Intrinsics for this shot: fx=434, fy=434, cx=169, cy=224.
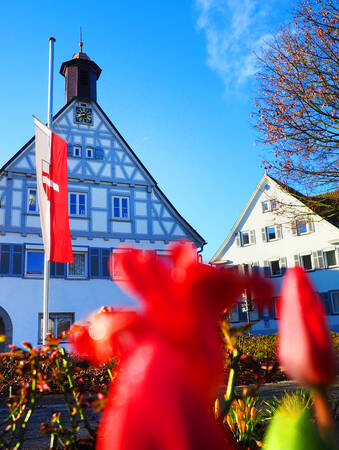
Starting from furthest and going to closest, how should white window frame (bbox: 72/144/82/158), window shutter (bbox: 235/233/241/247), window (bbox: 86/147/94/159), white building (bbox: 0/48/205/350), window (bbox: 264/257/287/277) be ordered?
window shutter (bbox: 235/233/241/247)
window (bbox: 264/257/287/277)
window (bbox: 86/147/94/159)
white window frame (bbox: 72/144/82/158)
white building (bbox: 0/48/205/350)

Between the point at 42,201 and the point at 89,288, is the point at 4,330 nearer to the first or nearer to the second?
the point at 89,288

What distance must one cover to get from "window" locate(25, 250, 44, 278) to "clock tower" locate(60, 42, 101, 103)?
24.6 feet

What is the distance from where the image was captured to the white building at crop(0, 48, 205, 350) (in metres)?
16.7

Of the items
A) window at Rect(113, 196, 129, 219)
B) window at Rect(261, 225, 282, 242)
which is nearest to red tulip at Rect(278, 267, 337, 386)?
window at Rect(113, 196, 129, 219)

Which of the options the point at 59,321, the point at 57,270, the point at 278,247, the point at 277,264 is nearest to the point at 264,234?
the point at 278,247

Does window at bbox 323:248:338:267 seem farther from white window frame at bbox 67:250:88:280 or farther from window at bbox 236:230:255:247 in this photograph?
white window frame at bbox 67:250:88:280

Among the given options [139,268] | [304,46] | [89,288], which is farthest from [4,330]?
[139,268]

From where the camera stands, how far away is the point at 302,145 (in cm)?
915

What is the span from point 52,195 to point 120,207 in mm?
8542

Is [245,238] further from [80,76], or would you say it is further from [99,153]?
[80,76]

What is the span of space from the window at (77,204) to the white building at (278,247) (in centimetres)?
725

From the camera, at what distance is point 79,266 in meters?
18.0

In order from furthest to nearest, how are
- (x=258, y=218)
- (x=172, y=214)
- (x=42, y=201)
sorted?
(x=258, y=218) < (x=172, y=214) < (x=42, y=201)

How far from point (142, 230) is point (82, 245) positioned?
264 centimetres
